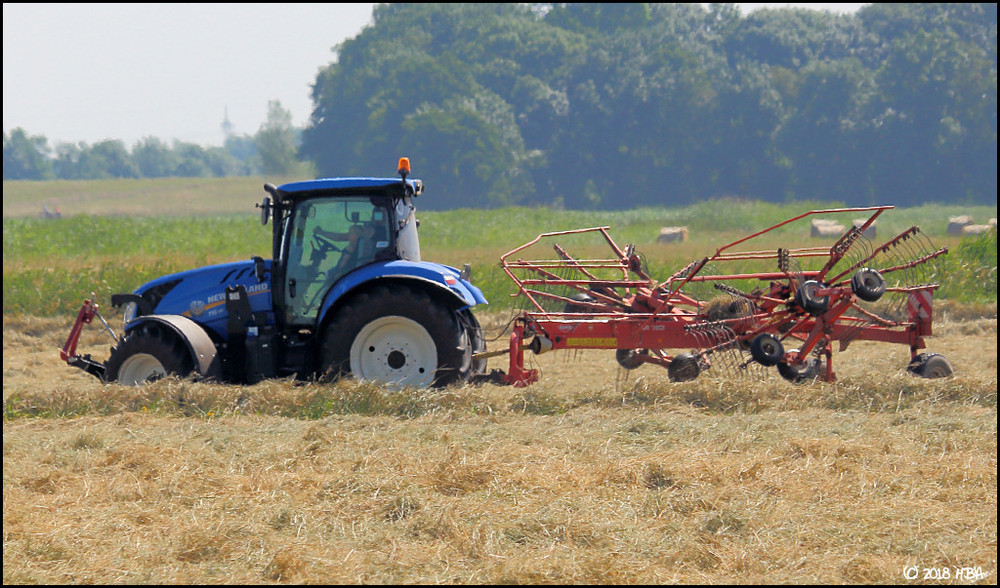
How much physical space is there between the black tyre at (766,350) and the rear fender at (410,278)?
2.09 m

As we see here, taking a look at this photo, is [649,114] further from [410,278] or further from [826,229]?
[410,278]

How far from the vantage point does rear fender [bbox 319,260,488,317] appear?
7.46 meters

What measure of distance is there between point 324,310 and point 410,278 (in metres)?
0.75

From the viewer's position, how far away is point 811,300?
744cm

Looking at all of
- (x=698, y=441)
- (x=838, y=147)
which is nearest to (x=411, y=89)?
(x=838, y=147)

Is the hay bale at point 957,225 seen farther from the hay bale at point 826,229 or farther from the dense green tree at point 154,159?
the dense green tree at point 154,159

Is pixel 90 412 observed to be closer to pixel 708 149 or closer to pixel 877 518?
pixel 877 518

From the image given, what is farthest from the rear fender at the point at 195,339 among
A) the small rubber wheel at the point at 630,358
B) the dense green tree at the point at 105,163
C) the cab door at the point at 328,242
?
the dense green tree at the point at 105,163

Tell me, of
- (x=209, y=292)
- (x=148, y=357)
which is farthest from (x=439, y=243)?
(x=148, y=357)

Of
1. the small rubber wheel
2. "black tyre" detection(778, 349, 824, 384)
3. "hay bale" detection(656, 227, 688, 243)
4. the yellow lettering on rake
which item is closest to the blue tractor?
the yellow lettering on rake

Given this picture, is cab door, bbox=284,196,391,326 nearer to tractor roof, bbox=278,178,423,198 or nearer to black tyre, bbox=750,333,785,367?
tractor roof, bbox=278,178,423,198

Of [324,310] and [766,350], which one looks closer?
[766,350]

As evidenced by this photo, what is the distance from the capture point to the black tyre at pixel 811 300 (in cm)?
743

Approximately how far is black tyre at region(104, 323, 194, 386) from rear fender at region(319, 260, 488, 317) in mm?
1154
